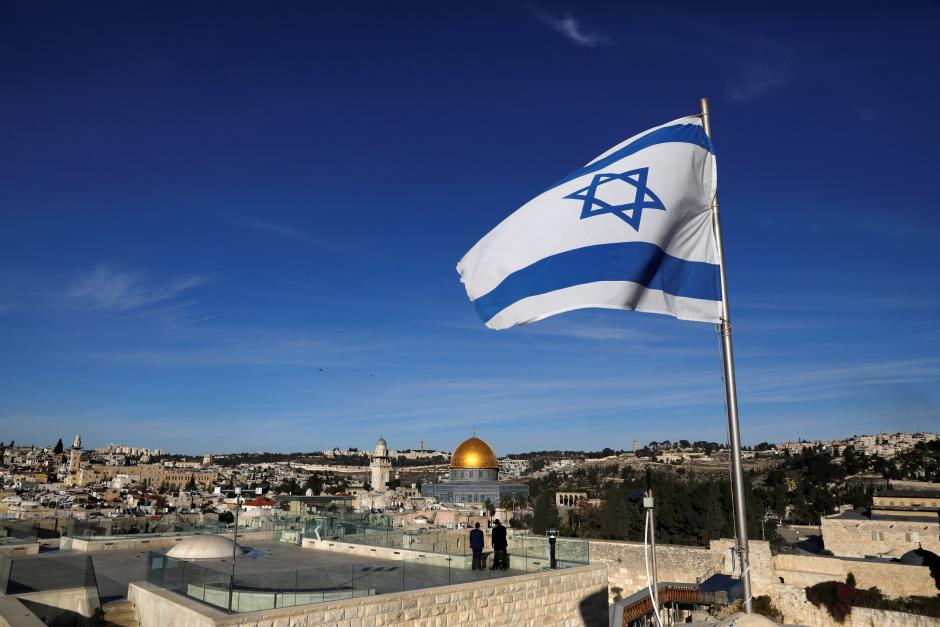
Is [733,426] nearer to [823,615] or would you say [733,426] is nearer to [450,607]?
[450,607]

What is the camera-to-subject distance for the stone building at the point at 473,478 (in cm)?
5450

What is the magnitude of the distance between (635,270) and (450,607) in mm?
7717

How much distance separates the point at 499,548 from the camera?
12.1m

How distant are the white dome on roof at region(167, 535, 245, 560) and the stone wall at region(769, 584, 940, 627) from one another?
61.8 feet

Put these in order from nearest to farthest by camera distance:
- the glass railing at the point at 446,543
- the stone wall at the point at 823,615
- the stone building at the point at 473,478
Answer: the glass railing at the point at 446,543, the stone wall at the point at 823,615, the stone building at the point at 473,478

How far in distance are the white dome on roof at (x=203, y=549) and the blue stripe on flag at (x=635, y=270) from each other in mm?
10850

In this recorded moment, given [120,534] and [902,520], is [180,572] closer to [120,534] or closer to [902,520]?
[120,534]

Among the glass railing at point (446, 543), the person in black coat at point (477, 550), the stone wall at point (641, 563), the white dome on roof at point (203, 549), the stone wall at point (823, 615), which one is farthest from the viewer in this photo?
the stone wall at point (641, 563)

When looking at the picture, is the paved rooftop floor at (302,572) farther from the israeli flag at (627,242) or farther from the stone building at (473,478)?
the stone building at (473,478)

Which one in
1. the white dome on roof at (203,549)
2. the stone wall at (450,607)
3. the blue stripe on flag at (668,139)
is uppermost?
the blue stripe on flag at (668,139)

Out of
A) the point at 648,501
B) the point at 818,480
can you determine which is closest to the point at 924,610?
the point at 648,501

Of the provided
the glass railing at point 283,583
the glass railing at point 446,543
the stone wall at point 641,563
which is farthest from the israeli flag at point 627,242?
the stone wall at point 641,563

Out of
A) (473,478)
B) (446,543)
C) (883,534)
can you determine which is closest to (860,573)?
(883,534)

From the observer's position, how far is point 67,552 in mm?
15312
